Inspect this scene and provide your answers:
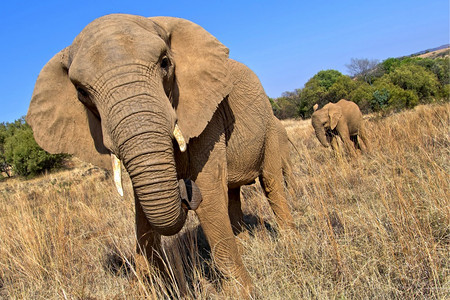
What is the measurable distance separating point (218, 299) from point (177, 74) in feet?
6.12

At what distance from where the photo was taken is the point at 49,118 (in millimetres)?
3109

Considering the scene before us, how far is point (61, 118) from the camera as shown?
3.06 metres

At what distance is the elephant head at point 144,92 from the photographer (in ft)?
6.88

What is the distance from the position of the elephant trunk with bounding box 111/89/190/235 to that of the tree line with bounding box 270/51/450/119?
1321cm

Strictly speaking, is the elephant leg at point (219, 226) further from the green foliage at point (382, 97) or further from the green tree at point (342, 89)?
the green tree at point (342, 89)

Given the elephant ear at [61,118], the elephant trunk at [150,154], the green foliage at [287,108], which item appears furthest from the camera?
the green foliage at [287,108]

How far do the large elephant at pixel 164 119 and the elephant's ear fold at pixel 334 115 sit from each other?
7.85 meters

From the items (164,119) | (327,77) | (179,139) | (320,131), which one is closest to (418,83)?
(320,131)

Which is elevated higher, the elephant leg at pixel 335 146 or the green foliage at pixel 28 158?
the green foliage at pixel 28 158

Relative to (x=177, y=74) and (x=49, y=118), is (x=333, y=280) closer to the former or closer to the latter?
(x=177, y=74)

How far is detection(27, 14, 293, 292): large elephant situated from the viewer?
212 centimetres

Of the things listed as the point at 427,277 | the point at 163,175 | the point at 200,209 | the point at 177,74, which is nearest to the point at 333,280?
the point at 427,277

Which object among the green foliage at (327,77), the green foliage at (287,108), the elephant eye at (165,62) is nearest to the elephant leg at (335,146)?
the elephant eye at (165,62)

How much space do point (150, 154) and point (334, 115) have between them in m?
10.6
